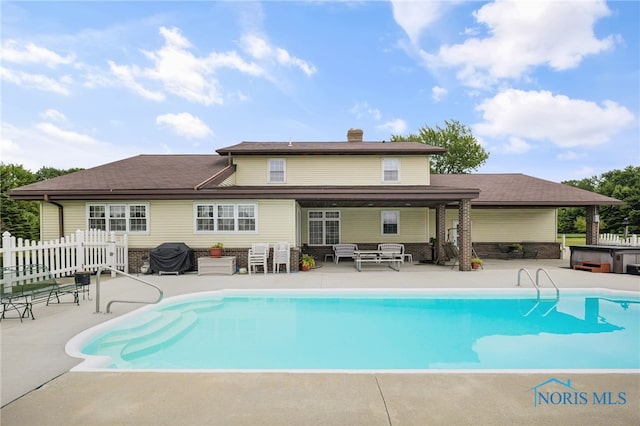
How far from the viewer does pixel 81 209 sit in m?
13.9

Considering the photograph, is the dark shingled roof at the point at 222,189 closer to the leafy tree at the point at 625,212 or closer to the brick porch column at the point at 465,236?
the brick porch column at the point at 465,236

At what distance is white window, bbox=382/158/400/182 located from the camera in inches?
684

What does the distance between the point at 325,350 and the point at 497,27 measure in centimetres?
1335

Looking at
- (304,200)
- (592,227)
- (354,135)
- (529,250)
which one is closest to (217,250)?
(304,200)

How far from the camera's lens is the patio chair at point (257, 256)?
12860 mm

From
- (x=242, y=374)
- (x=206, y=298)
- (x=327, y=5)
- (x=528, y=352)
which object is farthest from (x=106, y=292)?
(x=327, y=5)

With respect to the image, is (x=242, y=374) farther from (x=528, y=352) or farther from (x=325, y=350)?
(x=528, y=352)

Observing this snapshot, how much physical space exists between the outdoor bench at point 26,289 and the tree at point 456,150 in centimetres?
3673

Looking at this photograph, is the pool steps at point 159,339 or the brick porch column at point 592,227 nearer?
the pool steps at point 159,339

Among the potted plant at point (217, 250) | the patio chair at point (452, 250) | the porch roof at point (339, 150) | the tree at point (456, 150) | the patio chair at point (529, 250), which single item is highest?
the tree at point (456, 150)

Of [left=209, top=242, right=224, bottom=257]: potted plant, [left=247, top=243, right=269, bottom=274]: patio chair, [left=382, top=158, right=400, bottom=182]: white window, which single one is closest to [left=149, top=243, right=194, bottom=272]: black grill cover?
[left=209, top=242, right=224, bottom=257]: potted plant

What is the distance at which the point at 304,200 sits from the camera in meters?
14.4

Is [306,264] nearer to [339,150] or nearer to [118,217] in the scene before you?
[339,150]

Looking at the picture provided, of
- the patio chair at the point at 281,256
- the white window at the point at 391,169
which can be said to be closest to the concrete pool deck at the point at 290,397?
the patio chair at the point at 281,256
